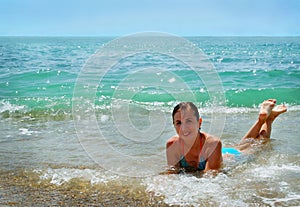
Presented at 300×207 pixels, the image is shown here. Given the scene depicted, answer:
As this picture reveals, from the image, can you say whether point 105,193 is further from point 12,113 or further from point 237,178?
point 12,113

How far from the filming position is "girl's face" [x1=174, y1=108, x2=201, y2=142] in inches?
163

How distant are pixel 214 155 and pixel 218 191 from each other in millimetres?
750

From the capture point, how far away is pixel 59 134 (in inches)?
272

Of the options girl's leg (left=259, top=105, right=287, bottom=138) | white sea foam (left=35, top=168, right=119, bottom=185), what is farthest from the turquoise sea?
girl's leg (left=259, top=105, right=287, bottom=138)

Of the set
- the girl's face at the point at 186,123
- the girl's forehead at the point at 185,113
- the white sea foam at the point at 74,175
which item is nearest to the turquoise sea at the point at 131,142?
the white sea foam at the point at 74,175

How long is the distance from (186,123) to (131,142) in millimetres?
2438

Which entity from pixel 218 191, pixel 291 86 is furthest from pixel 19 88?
pixel 218 191

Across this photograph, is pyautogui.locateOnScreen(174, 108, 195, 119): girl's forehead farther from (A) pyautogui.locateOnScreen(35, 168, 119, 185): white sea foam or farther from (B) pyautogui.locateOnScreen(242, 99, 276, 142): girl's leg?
(B) pyautogui.locateOnScreen(242, 99, 276, 142): girl's leg

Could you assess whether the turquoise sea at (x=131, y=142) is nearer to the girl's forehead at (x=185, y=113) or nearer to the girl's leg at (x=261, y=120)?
the girl's leg at (x=261, y=120)

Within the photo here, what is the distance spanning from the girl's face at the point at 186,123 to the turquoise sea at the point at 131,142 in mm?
503

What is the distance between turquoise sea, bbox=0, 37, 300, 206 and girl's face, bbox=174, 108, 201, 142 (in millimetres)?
503

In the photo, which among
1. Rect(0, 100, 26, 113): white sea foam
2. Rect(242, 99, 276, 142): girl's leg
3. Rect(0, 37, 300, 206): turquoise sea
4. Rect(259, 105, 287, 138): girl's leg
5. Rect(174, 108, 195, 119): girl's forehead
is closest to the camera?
Rect(0, 37, 300, 206): turquoise sea

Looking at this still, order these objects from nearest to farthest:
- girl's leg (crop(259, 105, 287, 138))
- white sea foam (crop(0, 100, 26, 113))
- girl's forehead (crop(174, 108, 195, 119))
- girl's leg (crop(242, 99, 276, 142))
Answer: girl's forehead (crop(174, 108, 195, 119))
girl's leg (crop(242, 99, 276, 142))
girl's leg (crop(259, 105, 287, 138))
white sea foam (crop(0, 100, 26, 113))

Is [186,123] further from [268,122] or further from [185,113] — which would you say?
[268,122]
